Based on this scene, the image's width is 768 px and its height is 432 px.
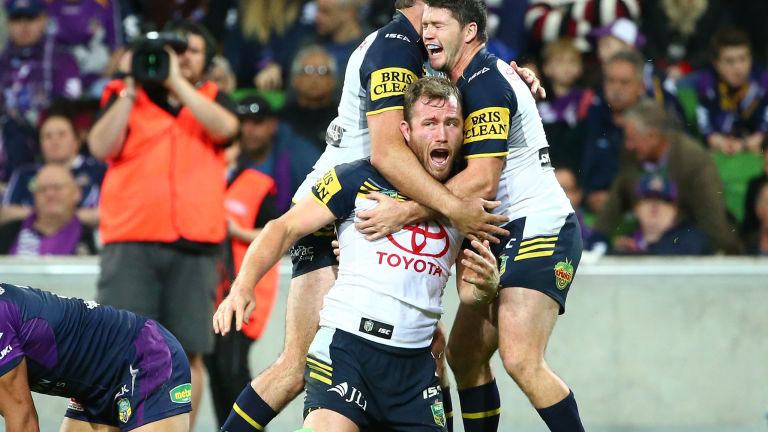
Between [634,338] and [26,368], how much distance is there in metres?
4.51

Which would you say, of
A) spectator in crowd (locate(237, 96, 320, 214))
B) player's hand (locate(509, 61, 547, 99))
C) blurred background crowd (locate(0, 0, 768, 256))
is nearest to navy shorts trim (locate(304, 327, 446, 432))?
player's hand (locate(509, 61, 547, 99))

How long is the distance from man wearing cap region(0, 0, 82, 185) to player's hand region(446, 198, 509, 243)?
17.5ft

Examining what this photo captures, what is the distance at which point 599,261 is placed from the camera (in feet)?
25.0

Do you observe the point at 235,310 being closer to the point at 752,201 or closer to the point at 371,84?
the point at 371,84

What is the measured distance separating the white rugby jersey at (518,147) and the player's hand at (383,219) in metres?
0.41

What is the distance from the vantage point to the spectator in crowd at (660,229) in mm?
7766

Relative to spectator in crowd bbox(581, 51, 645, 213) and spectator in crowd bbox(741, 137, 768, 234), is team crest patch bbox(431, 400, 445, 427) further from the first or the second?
spectator in crowd bbox(741, 137, 768, 234)

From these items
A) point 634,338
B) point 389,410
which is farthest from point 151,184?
point 634,338

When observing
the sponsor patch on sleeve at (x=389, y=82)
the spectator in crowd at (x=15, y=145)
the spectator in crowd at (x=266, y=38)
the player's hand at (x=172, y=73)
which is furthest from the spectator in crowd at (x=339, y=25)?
the sponsor patch on sleeve at (x=389, y=82)

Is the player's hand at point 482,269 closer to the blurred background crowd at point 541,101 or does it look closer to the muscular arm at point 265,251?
the muscular arm at point 265,251

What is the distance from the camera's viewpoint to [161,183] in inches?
251

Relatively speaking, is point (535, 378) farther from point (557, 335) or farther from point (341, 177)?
point (557, 335)

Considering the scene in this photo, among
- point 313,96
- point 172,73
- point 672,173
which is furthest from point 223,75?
point 672,173

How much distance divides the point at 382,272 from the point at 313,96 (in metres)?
4.44
